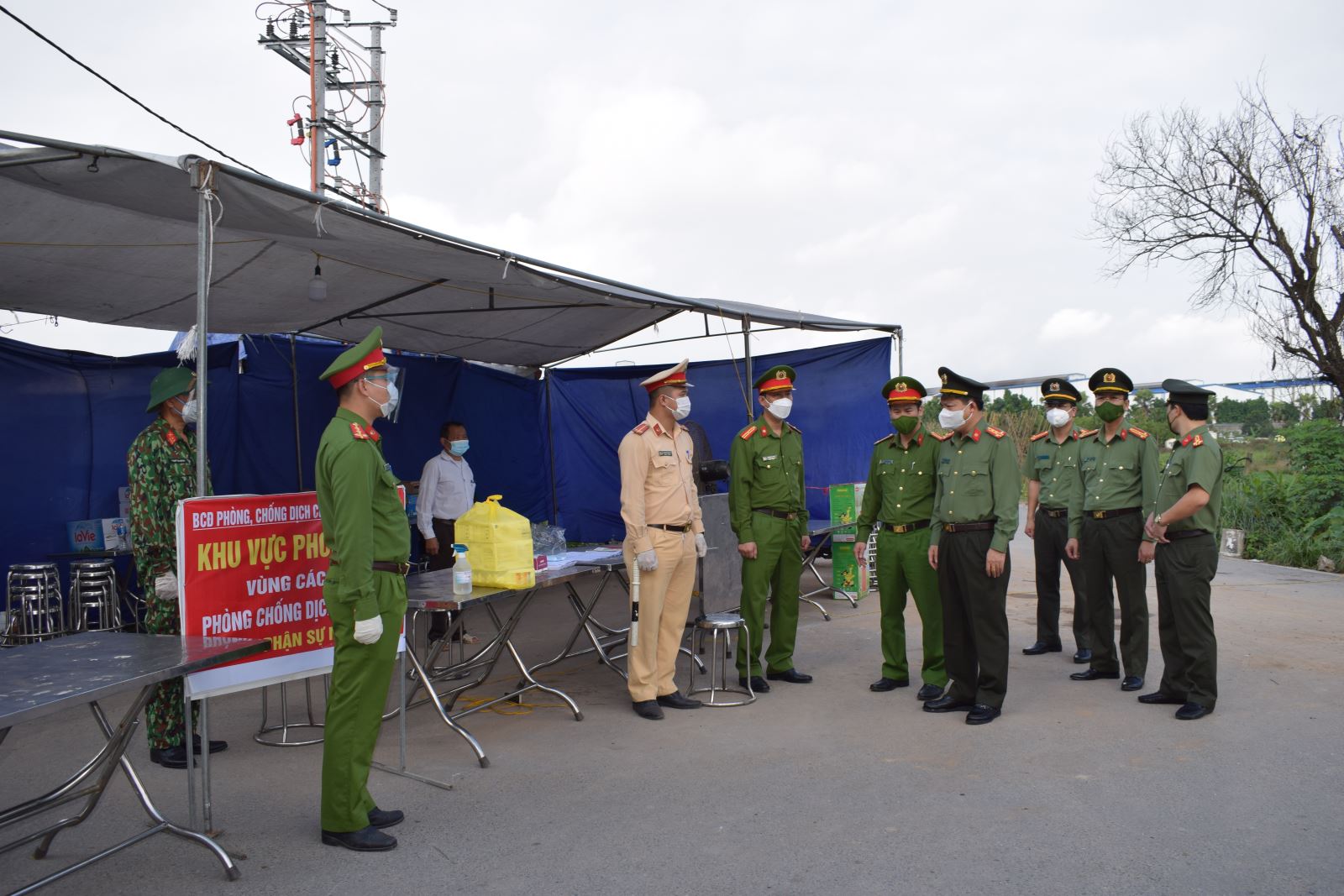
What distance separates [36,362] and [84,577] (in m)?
1.71

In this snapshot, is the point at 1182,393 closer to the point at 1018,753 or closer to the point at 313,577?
the point at 1018,753

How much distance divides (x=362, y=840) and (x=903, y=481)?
3.62 metres

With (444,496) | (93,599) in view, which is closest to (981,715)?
(444,496)

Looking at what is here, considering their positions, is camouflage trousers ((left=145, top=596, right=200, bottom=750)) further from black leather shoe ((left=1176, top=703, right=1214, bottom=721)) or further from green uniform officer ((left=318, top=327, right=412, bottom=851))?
black leather shoe ((left=1176, top=703, right=1214, bottom=721))

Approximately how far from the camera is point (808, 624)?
8.27 m

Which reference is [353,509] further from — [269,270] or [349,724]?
[269,270]

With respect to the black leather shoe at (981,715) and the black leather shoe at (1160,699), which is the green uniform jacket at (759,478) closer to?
the black leather shoe at (981,715)

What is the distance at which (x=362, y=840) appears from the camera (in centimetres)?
354

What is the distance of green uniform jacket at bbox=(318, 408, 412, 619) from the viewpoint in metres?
3.42

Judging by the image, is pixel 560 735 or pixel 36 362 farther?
pixel 36 362

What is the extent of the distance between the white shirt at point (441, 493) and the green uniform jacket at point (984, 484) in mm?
4253

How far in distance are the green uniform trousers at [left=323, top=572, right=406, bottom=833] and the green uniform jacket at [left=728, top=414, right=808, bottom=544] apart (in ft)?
9.39

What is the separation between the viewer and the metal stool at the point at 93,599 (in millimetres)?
6645

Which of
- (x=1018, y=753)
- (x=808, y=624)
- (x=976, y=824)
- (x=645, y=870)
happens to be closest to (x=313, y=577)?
(x=645, y=870)
